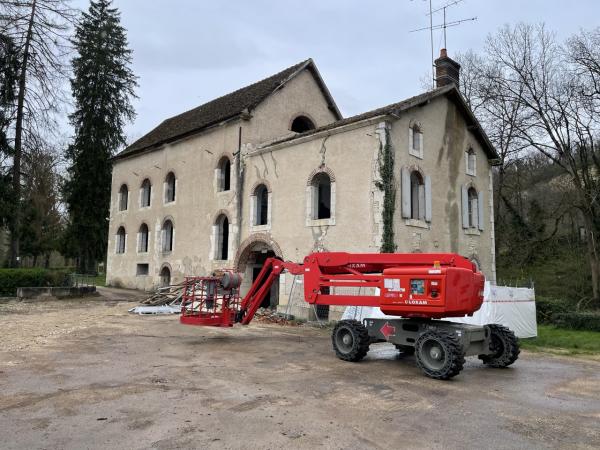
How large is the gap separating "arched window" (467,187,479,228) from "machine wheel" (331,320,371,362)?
12146mm

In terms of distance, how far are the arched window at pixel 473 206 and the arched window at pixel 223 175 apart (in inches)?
416

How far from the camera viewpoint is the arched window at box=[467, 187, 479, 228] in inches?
781

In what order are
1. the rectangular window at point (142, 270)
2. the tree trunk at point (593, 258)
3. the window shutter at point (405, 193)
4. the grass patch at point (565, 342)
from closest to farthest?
the grass patch at point (565, 342) < the window shutter at point (405, 193) < the tree trunk at point (593, 258) < the rectangular window at point (142, 270)

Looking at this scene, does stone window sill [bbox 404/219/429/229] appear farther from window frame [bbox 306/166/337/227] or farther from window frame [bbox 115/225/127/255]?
window frame [bbox 115/225/127/255]

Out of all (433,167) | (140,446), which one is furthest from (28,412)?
(433,167)

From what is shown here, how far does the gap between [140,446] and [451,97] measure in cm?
1809

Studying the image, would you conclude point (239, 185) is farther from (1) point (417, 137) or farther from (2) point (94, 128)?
(2) point (94, 128)

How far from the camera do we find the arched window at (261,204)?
19.6 m

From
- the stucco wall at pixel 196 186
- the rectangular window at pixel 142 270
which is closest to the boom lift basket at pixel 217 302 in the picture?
the stucco wall at pixel 196 186

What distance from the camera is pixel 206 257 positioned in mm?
21688

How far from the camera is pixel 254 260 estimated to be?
795 inches

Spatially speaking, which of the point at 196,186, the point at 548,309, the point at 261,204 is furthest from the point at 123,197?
the point at 548,309

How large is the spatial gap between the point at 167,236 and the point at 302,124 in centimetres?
925

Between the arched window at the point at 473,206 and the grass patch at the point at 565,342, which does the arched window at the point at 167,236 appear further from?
the grass patch at the point at 565,342
